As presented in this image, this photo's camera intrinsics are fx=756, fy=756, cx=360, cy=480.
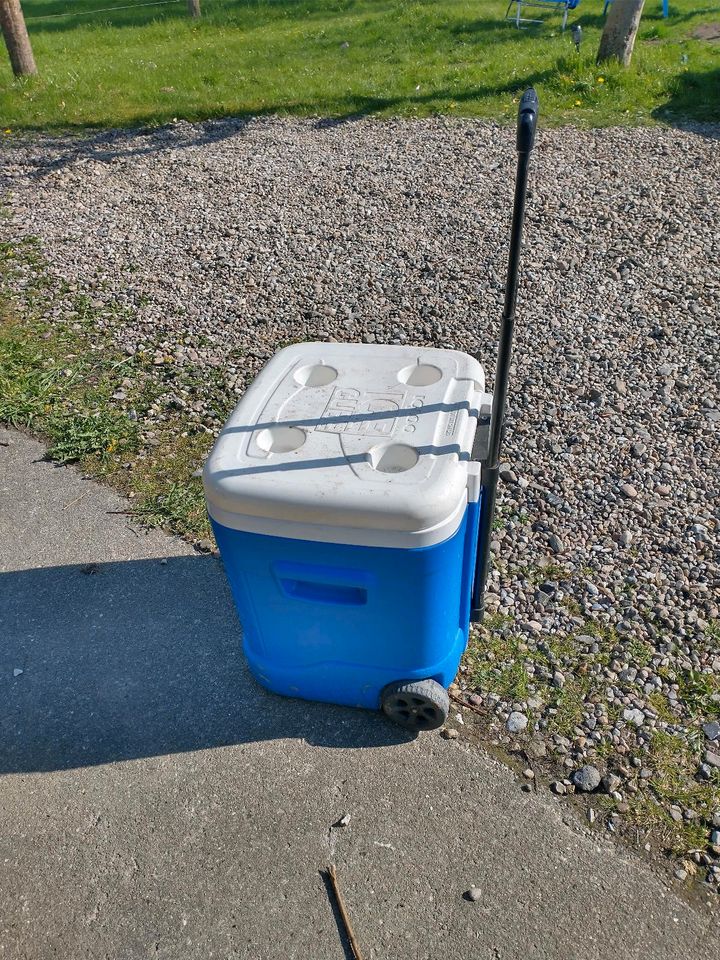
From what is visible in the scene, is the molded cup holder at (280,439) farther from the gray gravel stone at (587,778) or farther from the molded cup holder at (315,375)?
the gray gravel stone at (587,778)

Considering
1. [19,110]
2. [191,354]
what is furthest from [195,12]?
[191,354]

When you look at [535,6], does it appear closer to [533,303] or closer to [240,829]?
[533,303]

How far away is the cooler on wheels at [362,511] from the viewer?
198cm

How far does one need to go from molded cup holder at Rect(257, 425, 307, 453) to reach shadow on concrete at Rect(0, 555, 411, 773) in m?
1.02

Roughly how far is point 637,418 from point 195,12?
1260 centimetres

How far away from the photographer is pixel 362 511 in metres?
1.94

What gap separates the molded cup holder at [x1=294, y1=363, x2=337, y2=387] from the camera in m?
2.40

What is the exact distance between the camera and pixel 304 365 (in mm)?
2455

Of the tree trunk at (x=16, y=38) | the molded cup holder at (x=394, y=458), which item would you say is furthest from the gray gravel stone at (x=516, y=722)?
the tree trunk at (x=16, y=38)

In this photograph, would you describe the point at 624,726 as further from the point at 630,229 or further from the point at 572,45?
the point at 572,45

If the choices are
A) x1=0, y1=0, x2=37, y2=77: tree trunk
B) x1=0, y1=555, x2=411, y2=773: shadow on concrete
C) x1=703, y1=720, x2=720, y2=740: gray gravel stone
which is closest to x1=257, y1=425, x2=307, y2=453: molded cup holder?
x1=0, y1=555, x2=411, y2=773: shadow on concrete

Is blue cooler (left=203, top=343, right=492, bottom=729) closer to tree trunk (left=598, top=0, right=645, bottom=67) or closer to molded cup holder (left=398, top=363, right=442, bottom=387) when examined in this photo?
Answer: molded cup holder (left=398, top=363, right=442, bottom=387)

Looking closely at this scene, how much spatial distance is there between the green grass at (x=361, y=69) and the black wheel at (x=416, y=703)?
697 cm

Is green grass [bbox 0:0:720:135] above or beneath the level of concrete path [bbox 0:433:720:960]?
above
